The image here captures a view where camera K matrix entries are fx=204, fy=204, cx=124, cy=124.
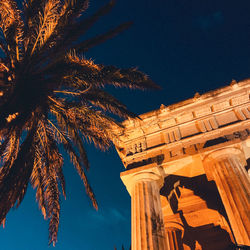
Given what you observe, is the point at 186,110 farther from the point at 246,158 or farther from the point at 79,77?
the point at 79,77

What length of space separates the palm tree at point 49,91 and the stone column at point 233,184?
12.3ft

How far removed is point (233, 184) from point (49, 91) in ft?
22.8

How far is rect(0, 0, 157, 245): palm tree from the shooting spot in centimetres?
663

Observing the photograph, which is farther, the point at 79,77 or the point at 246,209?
the point at 79,77

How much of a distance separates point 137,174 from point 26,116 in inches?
187

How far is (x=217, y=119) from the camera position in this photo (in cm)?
917

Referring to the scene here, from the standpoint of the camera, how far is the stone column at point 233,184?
567 cm

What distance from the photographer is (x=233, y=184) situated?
6.58 m

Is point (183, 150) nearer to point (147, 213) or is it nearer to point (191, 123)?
point (191, 123)

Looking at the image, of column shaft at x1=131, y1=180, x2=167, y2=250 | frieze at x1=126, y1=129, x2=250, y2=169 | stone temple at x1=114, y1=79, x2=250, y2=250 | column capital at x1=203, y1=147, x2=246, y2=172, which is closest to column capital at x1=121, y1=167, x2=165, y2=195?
stone temple at x1=114, y1=79, x2=250, y2=250

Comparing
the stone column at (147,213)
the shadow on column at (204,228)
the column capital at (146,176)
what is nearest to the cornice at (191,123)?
the column capital at (146,176)

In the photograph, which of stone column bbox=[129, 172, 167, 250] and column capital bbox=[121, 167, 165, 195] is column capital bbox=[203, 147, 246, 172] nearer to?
column capital bbox=[121, 167, 165, 195]

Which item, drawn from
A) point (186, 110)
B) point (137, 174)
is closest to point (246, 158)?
point (186, 110)

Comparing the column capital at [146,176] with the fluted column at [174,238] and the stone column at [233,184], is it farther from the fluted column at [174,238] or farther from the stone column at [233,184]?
the fluted column at [174,238]
